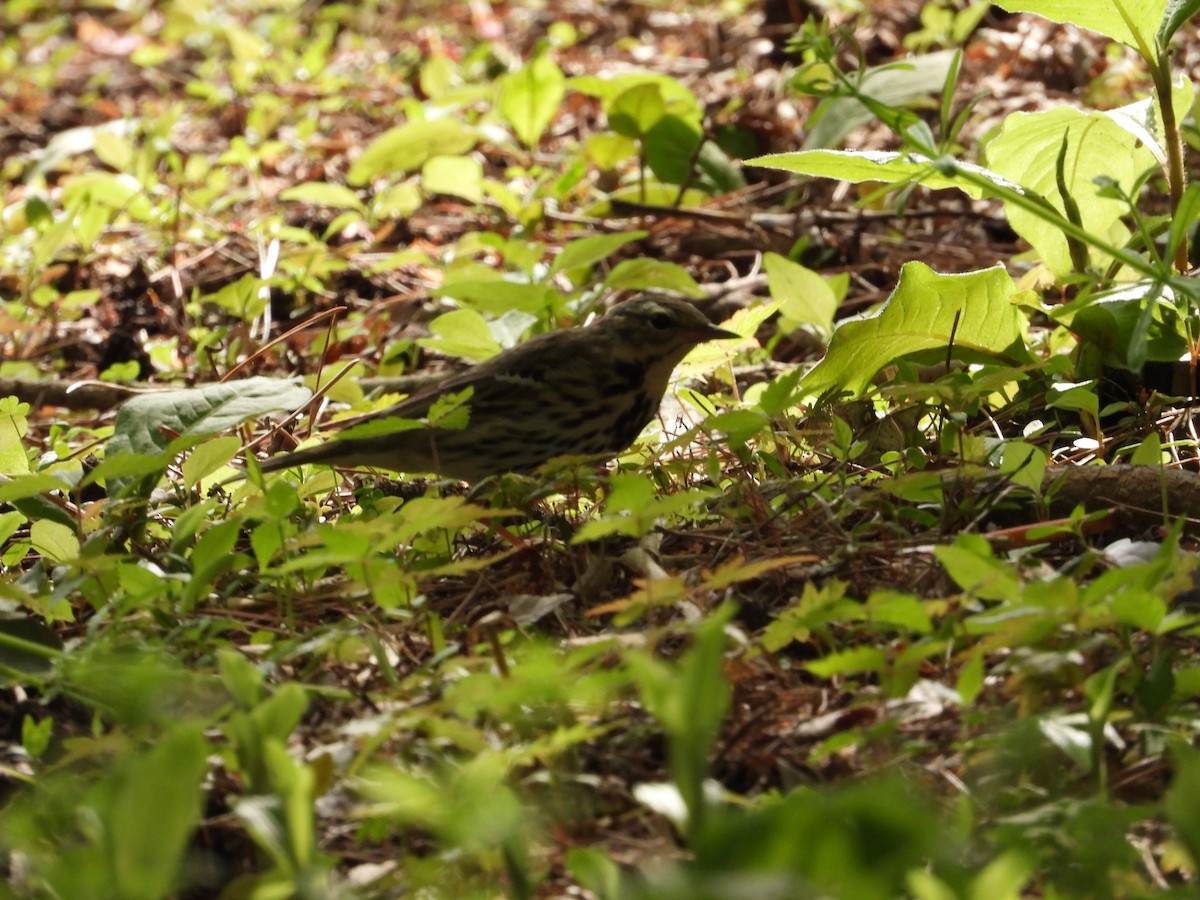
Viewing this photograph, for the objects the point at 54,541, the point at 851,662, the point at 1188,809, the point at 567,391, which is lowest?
the point at 567,391

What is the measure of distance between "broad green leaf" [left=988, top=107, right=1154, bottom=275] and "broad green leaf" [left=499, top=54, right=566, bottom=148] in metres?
3.17

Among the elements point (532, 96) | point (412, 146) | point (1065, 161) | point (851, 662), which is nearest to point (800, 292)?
point (1065, 161)

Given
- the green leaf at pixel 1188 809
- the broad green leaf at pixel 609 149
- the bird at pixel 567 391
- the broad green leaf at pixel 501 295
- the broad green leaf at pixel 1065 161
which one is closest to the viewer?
the green leaf at pixel 1188 809

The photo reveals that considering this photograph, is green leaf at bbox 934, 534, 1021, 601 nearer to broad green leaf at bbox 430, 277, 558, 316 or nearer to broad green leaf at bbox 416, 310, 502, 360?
broad green leaf at bbox 430, 277, 558, 316

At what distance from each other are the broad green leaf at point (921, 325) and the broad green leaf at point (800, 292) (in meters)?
0.63

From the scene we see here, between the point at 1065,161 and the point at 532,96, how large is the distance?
3344mm

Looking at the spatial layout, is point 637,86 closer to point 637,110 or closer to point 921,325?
point 637,110

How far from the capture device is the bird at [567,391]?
4129 millimetres

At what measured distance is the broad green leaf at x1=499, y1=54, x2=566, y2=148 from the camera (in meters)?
6.54

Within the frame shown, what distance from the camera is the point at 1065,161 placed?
3746mm

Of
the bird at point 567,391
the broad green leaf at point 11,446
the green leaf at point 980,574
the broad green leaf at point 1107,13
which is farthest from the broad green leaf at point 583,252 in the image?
the green leaf at point 980,574

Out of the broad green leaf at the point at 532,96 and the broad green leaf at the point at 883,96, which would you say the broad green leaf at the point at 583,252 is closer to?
the broad green leaf at the point at 883,96

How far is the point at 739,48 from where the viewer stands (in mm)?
8445

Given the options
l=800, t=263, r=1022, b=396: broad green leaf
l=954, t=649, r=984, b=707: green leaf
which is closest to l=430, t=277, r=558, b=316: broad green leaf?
l=800, t=263, r=1022, b=396: broad green leaf
